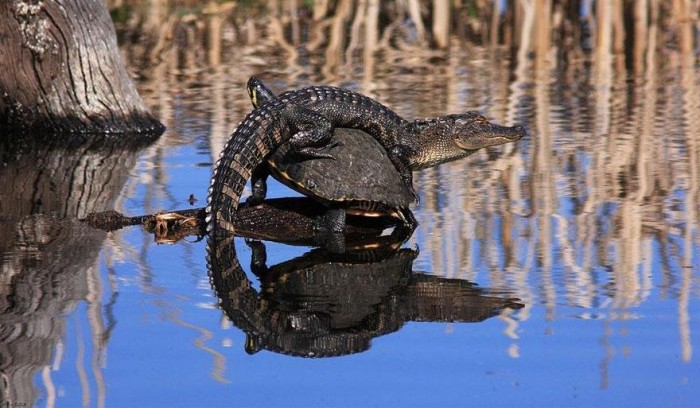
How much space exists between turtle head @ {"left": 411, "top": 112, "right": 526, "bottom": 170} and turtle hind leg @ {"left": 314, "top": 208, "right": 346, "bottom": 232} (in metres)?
0.77

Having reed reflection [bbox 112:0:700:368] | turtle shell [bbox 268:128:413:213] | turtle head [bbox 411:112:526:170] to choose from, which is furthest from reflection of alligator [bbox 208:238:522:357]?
turtle head [bbox 411:112:526:170]

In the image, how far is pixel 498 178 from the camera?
8.54m

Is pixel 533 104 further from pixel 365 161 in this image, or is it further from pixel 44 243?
pixel 44 243

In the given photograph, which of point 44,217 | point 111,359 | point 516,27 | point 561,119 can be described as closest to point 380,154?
point 44,217

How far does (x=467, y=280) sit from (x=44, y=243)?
2.33m

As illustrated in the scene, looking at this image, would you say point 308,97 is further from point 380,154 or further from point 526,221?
point 526,221

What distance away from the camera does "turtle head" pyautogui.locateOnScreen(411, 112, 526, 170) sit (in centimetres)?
772

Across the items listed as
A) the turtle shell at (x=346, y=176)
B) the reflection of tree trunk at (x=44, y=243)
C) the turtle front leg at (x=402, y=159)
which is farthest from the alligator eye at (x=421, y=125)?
the reflection of tree trunk at (x=44, y=243)

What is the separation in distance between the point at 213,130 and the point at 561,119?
9.48 ft

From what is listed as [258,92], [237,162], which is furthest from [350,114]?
[237,162]

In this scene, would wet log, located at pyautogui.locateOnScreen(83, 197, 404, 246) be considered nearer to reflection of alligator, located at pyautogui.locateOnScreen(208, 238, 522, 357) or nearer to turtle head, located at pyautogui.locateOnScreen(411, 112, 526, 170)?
reflection of alligator, located at pyautogui.locateOnScreen(208, 238, 522, 357)

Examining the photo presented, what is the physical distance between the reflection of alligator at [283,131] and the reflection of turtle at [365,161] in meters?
0.02

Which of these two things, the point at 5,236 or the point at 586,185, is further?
the point at 586,185

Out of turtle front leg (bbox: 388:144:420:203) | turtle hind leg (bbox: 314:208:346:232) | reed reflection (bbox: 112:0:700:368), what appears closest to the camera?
reed reflection (bbox: 112:0:700:368)
